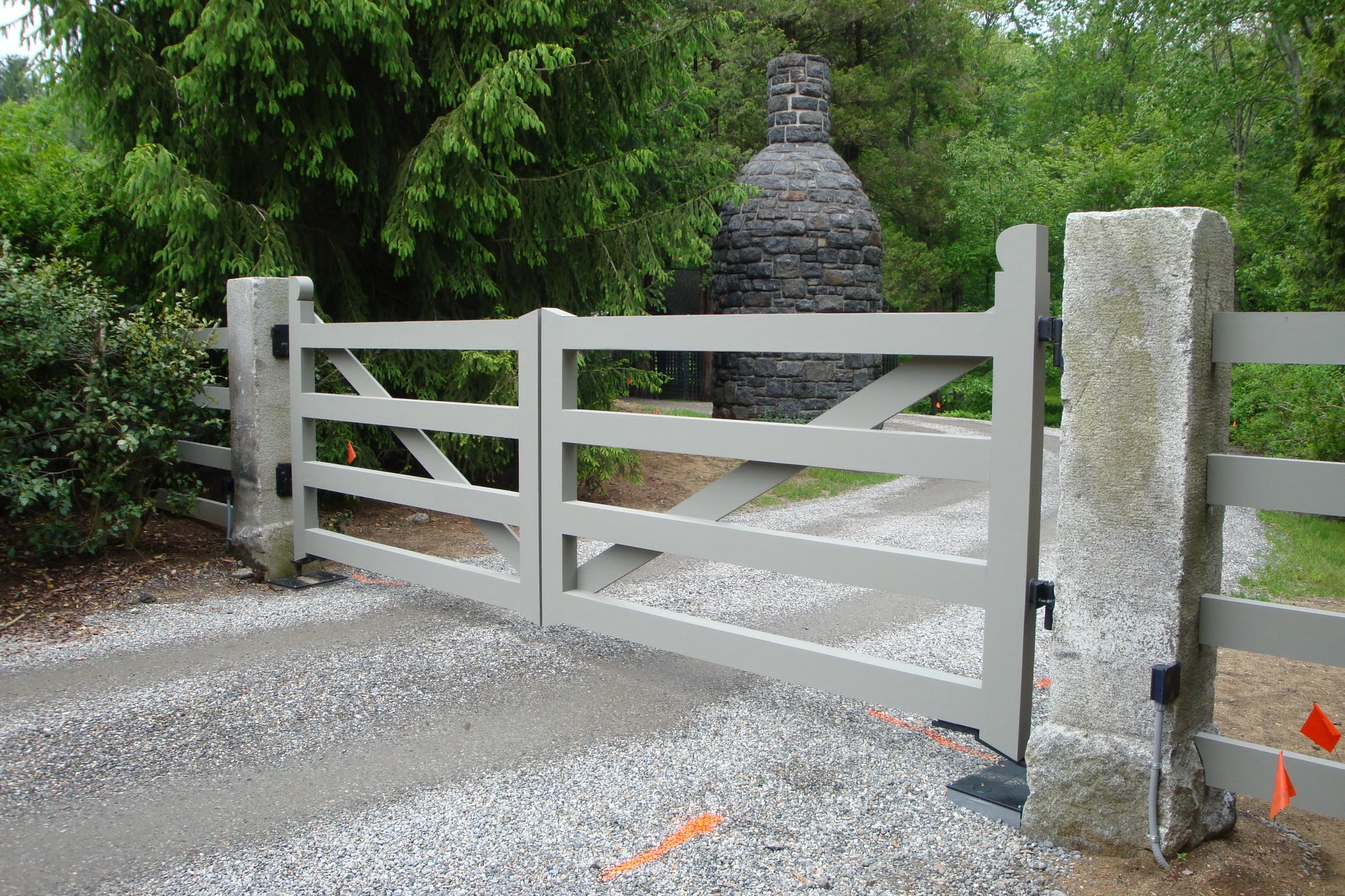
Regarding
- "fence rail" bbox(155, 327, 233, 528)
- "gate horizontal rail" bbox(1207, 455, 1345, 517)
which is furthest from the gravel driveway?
"fence rail" bbox(155, 327, 233, 528)

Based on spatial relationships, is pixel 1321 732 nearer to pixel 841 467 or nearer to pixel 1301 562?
pixel 841 467

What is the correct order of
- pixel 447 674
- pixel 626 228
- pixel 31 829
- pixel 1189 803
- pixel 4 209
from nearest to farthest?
pixel 1189 803
pixel 31 829
pixel 447 674
pixel 4 209
pixel 626 228

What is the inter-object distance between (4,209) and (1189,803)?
7.63 metres

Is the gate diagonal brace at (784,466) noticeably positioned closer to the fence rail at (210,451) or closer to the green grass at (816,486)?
the fence rail at (210,451)

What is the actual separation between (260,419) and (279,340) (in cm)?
44

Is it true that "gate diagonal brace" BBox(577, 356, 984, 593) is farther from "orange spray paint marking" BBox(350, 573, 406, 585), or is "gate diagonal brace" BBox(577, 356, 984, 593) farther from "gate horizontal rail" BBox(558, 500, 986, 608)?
"orange spray paint marking" BBox(350, 573, 406, 585)

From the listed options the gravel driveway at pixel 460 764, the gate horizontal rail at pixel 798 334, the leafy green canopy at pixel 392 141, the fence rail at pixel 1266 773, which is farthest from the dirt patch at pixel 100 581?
the fence rail at pixel 1266 773

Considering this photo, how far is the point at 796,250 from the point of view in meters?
13.0

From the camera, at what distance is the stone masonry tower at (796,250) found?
13016mm

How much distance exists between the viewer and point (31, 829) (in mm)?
2729

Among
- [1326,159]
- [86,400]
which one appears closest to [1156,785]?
[86,400]

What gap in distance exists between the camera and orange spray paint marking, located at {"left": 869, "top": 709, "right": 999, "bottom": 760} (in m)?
3.23

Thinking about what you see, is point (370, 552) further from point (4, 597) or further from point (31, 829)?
point (31, 829)

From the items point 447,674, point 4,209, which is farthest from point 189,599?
point 4,209
